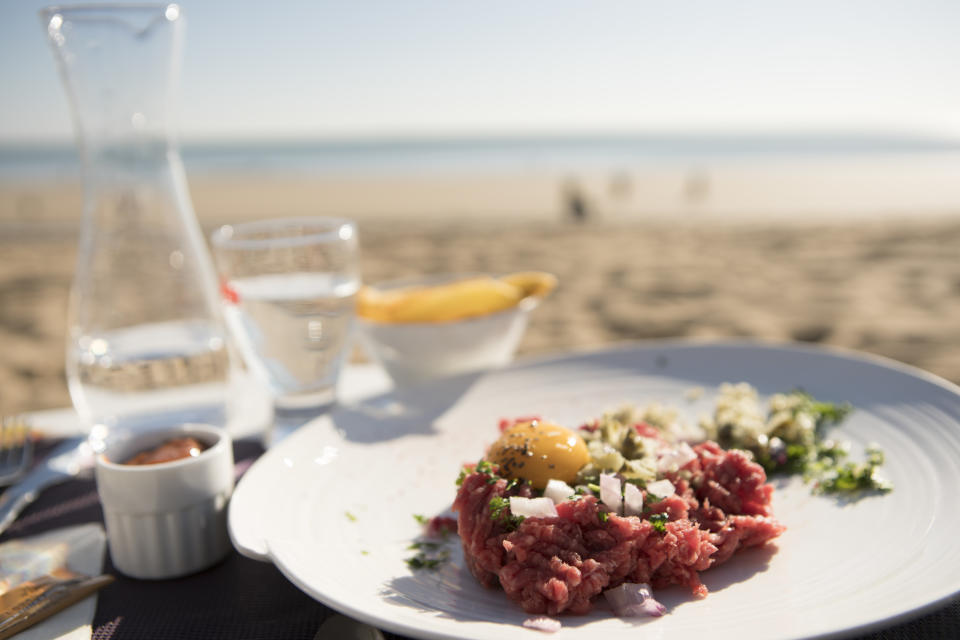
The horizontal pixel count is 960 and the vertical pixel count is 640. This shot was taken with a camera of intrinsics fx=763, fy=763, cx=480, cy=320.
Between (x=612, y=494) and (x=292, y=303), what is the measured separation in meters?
0.95

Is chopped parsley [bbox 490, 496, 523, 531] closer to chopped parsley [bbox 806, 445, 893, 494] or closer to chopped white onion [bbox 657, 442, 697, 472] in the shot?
chopped white onion [bbox 657, 442, 697, 472]

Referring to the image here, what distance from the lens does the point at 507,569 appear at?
120 centimetres

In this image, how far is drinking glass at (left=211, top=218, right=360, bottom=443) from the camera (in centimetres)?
181

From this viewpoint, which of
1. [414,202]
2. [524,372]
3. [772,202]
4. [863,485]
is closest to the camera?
[863,485]

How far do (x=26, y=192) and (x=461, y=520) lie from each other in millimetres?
20976

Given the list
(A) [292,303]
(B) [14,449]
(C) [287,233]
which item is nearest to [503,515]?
(A) [292,303]

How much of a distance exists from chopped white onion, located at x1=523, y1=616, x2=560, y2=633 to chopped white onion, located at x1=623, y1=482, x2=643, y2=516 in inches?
11.0

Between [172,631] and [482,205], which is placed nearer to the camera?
[172,631]

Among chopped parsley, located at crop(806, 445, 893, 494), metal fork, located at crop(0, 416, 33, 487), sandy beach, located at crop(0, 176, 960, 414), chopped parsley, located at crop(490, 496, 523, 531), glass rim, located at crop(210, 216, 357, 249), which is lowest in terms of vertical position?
sandy beach, located at crop(0, 176, 960, 414)

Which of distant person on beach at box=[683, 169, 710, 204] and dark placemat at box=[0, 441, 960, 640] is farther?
distant person on beach at box=[683, 169, 710, 204]

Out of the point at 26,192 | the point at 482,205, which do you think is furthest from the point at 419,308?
the point at 26,192

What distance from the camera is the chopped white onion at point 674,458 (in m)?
1.45

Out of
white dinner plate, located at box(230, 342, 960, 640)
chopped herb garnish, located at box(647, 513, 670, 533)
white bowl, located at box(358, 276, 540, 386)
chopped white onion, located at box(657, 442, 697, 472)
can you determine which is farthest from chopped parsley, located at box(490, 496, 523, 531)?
white bowl, located at box(358, 276, 540, 386)

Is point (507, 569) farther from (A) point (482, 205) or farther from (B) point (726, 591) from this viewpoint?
(A) point (482, 205)
